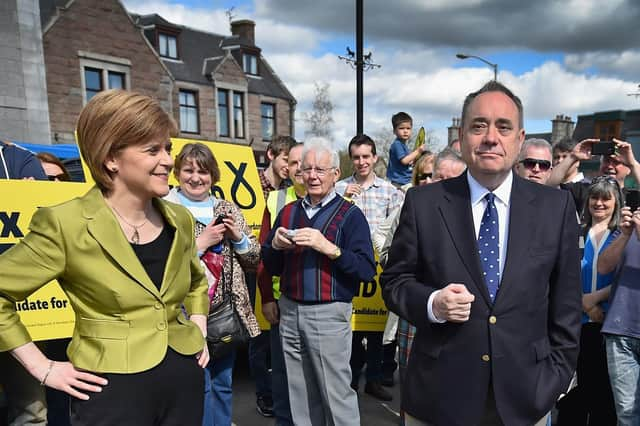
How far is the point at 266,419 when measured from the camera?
3.96m

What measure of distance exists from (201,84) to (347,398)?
25.2 metres

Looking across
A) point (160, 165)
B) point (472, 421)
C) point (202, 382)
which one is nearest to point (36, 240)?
point (160, 165)

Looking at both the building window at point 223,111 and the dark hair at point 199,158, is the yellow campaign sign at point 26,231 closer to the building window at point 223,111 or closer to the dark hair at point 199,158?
the dark hair at point 199,158

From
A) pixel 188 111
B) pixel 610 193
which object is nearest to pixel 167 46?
pixel 188 111

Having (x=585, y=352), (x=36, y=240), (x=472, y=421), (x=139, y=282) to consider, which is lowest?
(x=585, y=352)

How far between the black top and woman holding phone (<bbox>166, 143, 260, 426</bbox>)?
1102 mm

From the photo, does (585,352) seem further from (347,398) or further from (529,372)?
(529,372)

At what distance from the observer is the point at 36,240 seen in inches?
59.8

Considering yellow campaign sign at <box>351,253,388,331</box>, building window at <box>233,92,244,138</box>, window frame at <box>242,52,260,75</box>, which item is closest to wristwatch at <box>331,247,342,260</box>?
yellow campaign sign at <box>351,253,388,331</box>

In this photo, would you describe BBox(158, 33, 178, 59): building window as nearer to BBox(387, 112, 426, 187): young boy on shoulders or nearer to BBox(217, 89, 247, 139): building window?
BBox(217, 89, 247, 139): building window

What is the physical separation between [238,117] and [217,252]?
2591cm

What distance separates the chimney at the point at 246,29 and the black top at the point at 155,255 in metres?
31.3

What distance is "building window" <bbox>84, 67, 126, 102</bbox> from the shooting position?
20.6 metres

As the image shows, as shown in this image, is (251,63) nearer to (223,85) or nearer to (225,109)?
(223,85)
